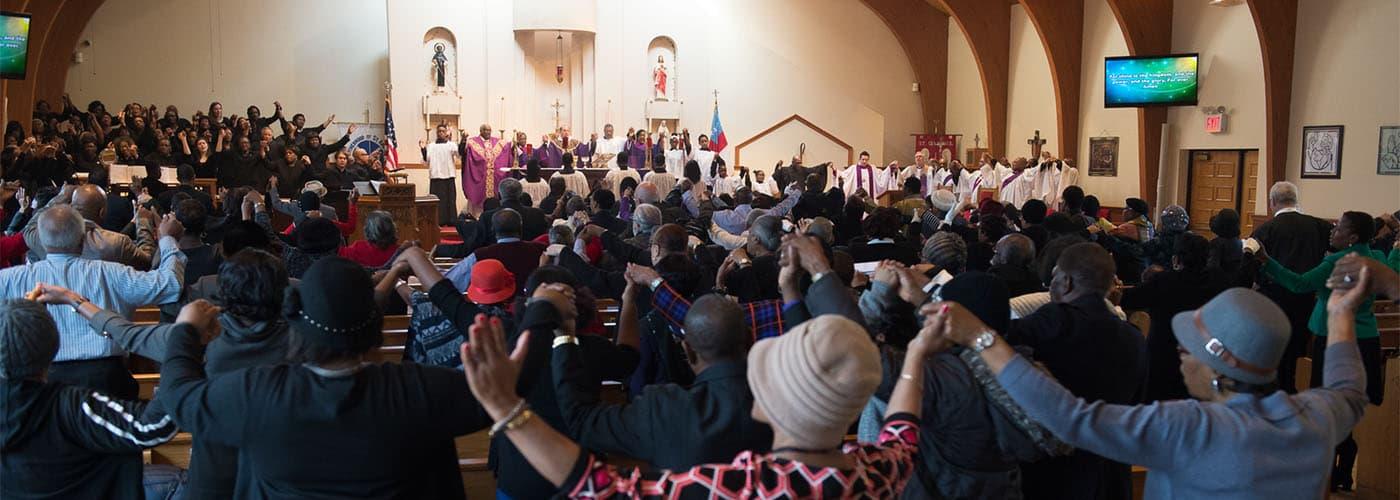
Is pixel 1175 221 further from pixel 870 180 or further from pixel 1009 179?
pixel 870 180

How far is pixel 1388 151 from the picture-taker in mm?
12695

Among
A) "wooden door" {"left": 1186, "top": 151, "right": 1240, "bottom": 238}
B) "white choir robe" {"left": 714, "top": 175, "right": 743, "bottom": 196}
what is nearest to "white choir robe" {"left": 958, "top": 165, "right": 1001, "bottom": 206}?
"wooden door" {"left": 1186, "top": 151, "right": 1240, "bottom": 238}

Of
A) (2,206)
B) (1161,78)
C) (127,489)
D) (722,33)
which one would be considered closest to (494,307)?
(127,489)

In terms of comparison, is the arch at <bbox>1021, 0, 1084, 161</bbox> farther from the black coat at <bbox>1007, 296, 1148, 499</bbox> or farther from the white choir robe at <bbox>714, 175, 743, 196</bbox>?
the black coat at <bbox>1007, 296, 1148, 499</bbox>

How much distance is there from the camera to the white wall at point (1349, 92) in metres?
12.7

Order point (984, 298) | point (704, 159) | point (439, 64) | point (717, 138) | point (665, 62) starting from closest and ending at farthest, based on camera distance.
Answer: point (984, 298) → point (704, 159) → point (439, 64) → point (717, 138) → point (665, 62)

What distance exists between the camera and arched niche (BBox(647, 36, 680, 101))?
70.2ft

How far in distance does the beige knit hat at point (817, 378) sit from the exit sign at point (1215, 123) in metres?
15.5

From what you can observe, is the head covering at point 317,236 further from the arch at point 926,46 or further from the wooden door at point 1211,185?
the arch at point 926,46

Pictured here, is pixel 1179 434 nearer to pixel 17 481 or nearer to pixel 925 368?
pixel 925 368

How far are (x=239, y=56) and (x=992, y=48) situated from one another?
46.6ft

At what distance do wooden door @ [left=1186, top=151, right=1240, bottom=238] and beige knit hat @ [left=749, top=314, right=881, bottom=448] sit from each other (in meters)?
15.3

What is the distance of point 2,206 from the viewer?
831 cm

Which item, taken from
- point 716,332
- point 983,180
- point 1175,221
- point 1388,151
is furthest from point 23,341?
point 983,180
